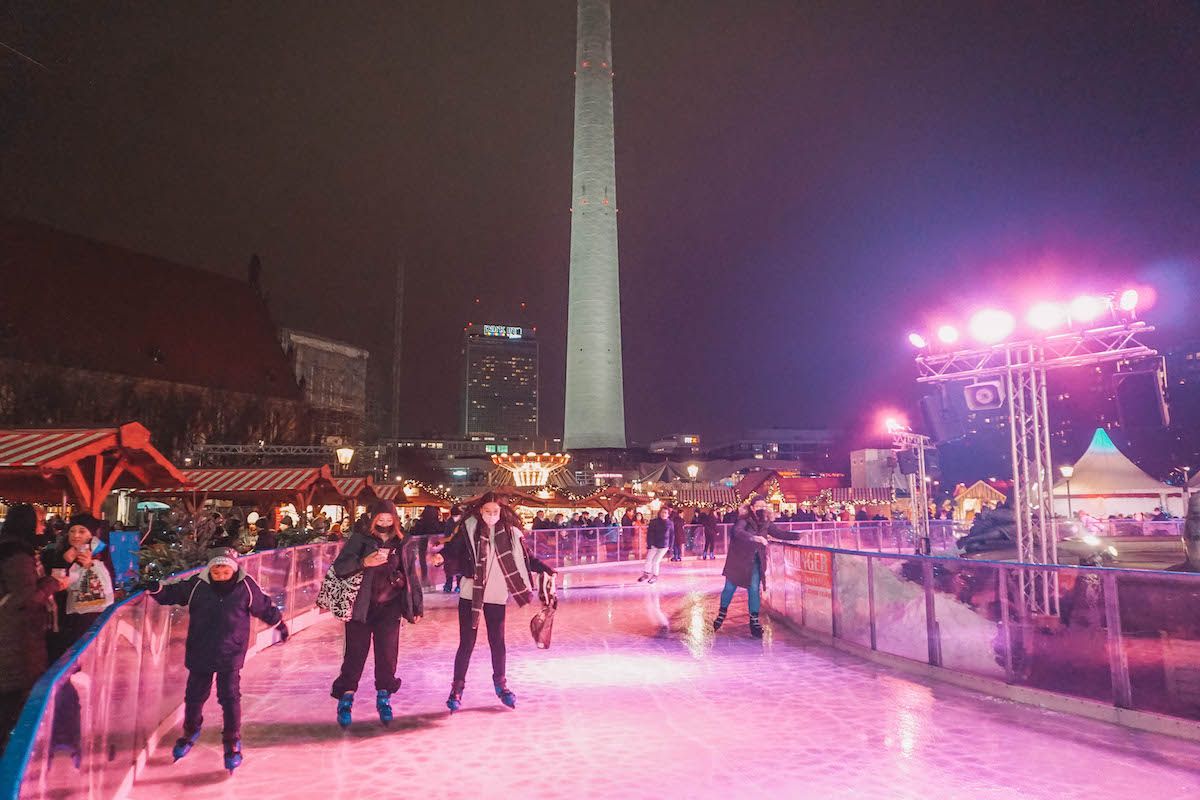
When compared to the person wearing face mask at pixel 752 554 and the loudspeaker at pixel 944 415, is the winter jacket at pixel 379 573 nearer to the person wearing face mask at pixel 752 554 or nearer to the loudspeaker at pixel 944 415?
the person wearing face mask at pixel 752 554

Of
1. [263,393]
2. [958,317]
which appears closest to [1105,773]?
[958,317]

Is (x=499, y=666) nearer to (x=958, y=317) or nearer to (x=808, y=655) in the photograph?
(x=808, y=655)

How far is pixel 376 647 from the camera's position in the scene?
A: 5.80 metres

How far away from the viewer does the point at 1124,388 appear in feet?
38.8

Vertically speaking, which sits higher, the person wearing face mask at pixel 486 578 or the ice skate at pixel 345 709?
the person wearing face mask at pixel 486 578

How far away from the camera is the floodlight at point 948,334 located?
1210cm

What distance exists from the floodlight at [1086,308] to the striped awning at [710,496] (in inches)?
1127

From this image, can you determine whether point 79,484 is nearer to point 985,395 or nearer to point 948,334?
point 948,334

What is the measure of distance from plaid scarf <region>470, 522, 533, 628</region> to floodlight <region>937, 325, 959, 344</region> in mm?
8690

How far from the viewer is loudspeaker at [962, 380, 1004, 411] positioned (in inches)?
470

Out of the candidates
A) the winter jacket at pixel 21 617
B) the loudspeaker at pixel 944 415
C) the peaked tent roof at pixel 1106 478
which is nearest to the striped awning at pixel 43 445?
the winter jacket at pixel 21 617

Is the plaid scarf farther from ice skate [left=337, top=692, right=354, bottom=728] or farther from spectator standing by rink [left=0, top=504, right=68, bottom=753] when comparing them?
spectator standing by rink [left=0, top=504, right=68, bottom=753]

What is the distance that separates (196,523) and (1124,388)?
1270cm

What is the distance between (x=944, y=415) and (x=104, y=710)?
1569 centimetres
